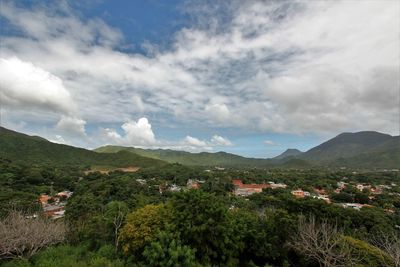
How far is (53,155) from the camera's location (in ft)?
415

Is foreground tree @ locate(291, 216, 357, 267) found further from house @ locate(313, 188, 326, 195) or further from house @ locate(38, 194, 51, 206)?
house @ locate(313, 188, 326, 195)

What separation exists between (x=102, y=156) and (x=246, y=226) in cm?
14288

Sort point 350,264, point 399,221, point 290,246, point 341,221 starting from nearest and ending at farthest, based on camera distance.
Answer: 1. point 350,264
2. point 290,246
3. point 341,221
4. point 399,221

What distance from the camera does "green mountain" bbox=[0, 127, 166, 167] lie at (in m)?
115

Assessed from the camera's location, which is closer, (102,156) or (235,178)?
(235,178)

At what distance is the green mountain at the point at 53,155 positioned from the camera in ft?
378

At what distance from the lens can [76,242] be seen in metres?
16.9

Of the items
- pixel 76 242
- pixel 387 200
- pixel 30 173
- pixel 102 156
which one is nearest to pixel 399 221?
pixel 387 200

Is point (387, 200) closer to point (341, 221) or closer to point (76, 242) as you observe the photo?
point (341, 221)

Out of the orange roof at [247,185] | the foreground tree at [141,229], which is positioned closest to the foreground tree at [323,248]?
the foreground tree at [141,229]

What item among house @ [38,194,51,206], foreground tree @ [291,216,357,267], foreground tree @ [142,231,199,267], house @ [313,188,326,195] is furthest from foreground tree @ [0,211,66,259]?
house @ [313,188,326,195]

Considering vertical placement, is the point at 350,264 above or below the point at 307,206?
below

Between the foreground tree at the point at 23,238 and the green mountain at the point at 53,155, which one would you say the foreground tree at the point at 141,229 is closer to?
the foreground tree at the point at 23,238

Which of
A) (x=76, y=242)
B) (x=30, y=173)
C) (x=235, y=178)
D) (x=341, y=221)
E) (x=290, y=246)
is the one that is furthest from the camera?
(x=235, y=178)
